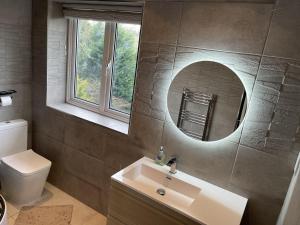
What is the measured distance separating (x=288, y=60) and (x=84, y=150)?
1861mm

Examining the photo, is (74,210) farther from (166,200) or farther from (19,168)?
(166,200)

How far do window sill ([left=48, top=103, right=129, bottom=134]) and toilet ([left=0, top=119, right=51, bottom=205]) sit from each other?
17.6 inches

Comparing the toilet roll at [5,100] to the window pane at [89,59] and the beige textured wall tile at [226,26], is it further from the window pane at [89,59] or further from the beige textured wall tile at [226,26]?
the beige textured wall tile at [226,26]

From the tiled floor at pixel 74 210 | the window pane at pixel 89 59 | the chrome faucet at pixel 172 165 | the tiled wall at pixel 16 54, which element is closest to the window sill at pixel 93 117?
the window pane at pixel 89 59

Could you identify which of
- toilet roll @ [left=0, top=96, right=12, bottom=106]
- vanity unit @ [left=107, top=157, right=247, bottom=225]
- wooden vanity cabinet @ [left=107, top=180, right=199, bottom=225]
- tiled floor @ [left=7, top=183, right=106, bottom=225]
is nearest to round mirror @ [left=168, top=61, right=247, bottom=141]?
vanity unit @ [left=107, top=157, right=247, bottom=225]

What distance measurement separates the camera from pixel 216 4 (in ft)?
4.86

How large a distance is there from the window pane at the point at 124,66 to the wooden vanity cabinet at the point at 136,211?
94 cm

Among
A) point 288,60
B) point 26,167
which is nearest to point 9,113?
point 26,167

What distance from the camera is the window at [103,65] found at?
222cm

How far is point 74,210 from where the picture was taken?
7.89 feet

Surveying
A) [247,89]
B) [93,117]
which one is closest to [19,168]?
[93,117]

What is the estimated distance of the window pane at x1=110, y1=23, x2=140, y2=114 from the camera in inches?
85.5

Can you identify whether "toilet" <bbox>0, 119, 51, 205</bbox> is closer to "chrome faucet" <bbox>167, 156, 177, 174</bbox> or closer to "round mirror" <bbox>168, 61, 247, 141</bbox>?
"chrome faucet" <bbox>167, 156, 177, 174</bbox>

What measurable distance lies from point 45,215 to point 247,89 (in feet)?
6.95
